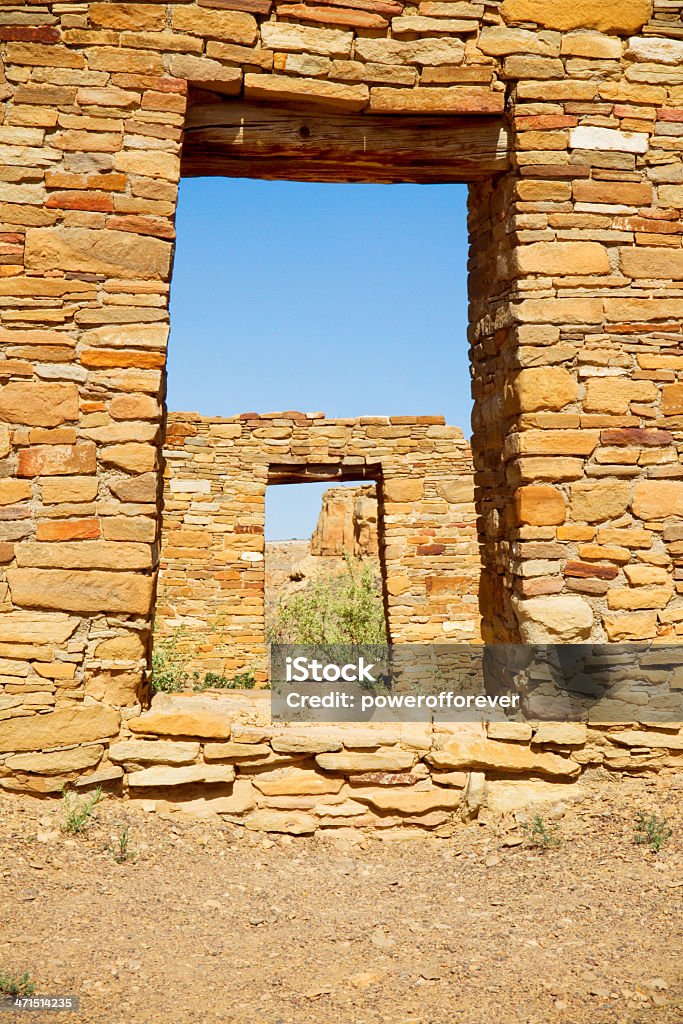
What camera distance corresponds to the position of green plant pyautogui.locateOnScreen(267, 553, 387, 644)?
11.0 metres

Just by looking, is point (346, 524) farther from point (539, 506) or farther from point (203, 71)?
point (203, 71)

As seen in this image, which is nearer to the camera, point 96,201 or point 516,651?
point 96,201

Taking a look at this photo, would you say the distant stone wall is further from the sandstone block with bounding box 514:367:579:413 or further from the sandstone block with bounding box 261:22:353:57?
the sandstone block with bounding box 261:22:353:57

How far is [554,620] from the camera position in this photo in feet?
13.8

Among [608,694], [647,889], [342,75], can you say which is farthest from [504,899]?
[342,75]

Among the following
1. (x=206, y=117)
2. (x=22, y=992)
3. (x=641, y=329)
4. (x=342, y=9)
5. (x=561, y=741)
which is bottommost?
(x=22, y=992)

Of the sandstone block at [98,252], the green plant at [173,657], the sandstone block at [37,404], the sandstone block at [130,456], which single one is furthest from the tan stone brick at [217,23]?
the green plant at [173,657]

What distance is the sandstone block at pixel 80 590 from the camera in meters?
3.94

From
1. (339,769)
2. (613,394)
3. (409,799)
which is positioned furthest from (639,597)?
(339,769)

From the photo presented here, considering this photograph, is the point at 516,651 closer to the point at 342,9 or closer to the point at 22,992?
the point at 22,992

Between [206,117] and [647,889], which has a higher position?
[206,117]

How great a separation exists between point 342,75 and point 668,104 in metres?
1.79

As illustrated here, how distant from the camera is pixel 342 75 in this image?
169 inches

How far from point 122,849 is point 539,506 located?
2.58 metres
